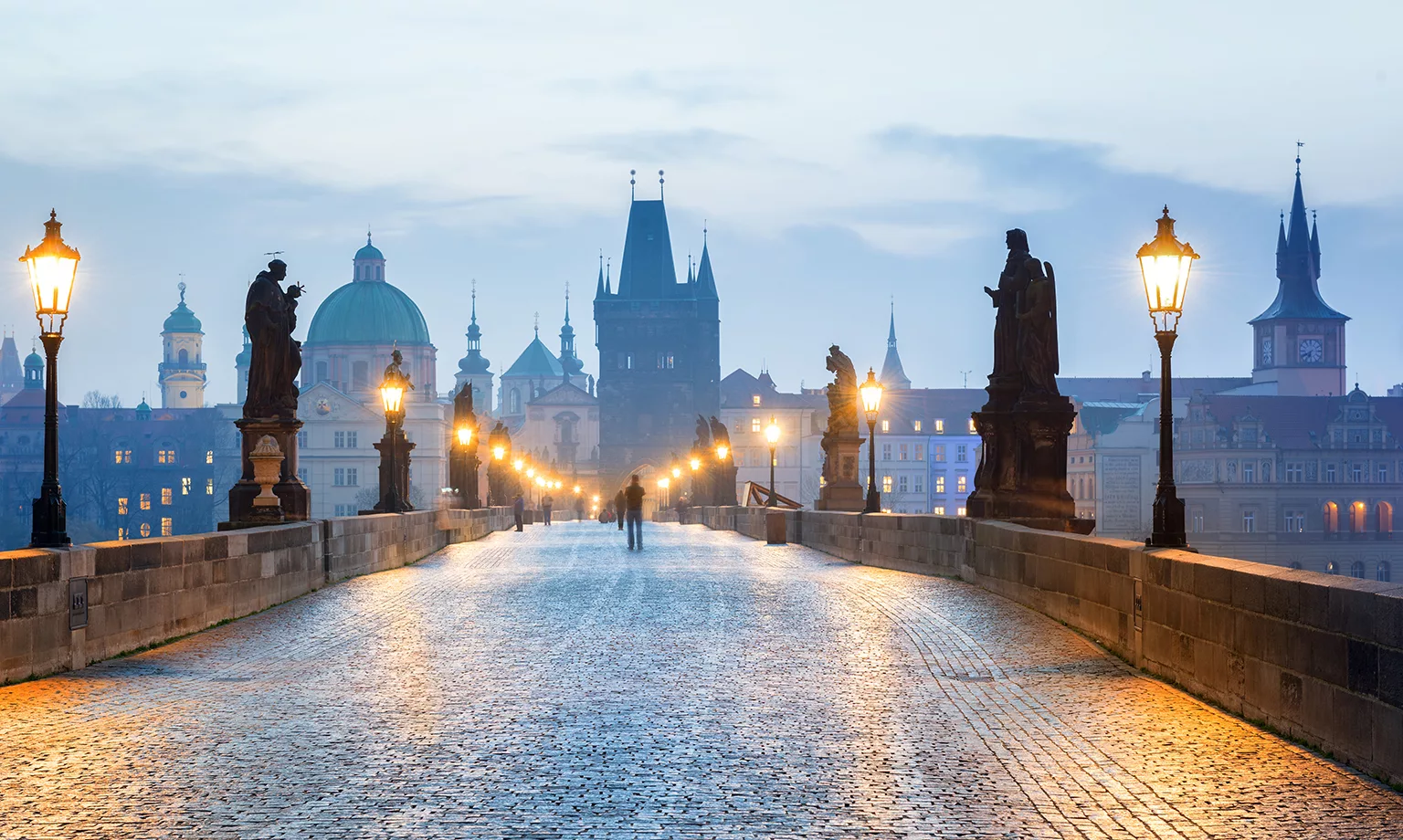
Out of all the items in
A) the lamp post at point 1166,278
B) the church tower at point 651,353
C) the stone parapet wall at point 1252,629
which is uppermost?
the church tower at point 651,353

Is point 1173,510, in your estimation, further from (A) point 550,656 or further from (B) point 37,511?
(B) point 37,511

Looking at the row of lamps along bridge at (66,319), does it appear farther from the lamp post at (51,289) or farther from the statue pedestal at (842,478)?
the statue pedestal at (842,478)

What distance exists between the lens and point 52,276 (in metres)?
14.4

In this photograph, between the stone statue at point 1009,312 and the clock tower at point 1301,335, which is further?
the clock tower at point 1301,335

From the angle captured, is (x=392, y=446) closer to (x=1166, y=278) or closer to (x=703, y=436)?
(x=1166, y=278)

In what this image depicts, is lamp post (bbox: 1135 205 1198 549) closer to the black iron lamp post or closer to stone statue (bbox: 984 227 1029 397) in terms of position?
stone statue (bbox: 984 227 1029 397)

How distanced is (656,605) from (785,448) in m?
139

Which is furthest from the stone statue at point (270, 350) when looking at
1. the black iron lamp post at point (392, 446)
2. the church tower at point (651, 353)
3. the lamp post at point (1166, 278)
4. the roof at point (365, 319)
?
the roof at point (365, 319)

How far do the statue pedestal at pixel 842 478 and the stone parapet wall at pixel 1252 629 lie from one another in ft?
74.9

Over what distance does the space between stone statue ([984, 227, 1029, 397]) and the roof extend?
147 m

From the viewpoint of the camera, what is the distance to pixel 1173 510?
43.3 feet

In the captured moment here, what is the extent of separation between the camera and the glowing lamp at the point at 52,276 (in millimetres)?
14414

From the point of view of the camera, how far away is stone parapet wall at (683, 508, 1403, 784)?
8.28 metres

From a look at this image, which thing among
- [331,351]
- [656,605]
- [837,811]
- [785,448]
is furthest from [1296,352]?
[837,811]
